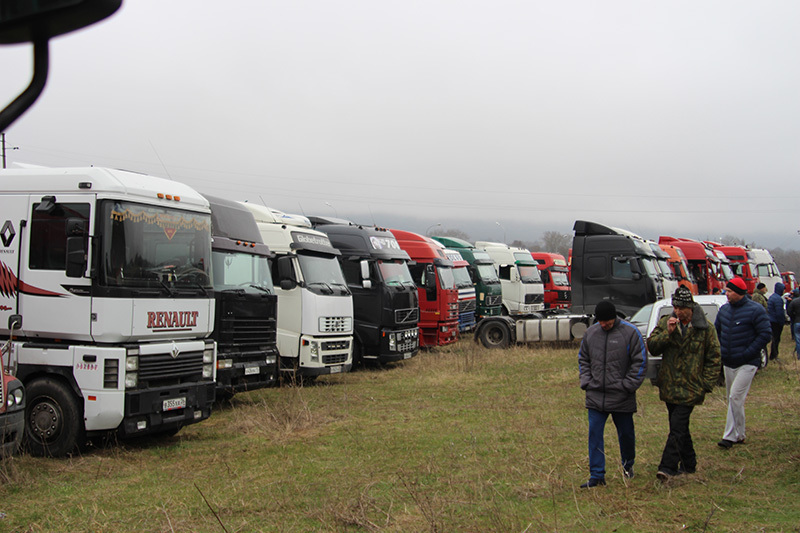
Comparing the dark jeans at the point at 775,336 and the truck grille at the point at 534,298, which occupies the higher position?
the dark jeans at the point at 775,336

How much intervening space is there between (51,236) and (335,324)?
6.71 m

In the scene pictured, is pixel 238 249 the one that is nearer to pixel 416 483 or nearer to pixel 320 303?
pixel 320 303

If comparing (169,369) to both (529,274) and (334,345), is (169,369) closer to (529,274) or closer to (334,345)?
(334,345)

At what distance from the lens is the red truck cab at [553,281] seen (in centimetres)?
3278

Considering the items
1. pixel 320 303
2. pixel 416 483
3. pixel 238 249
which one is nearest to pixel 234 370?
pixel 238 249

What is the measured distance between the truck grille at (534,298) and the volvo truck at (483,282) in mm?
1610

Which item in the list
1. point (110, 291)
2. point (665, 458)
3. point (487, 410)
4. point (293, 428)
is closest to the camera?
point (665, 458)

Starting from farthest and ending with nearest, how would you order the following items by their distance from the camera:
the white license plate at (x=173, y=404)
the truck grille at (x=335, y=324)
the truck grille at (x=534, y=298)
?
the truck grille at (x=534, y=298), the truck grille at (x=335, y=324), the white license plate at (x=173, y=404)

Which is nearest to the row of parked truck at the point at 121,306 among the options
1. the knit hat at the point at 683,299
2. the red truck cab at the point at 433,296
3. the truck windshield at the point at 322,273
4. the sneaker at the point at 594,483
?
the truck windshield at the point at 322,273

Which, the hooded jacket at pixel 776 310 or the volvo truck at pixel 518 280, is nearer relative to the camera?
the hooded jacket at pixel 776 310

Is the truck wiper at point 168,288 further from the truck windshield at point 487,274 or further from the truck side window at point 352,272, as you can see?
the truck windshield at point 487,274

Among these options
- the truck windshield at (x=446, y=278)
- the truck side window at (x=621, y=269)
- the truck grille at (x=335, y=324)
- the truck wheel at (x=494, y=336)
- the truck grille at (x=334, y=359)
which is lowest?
the truck wheel at (x=494, y=336)

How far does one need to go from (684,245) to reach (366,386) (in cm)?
2184

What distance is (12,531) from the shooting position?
5.74m
